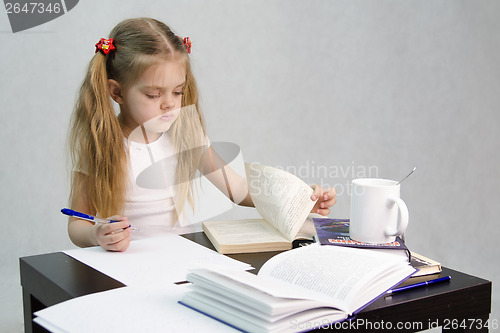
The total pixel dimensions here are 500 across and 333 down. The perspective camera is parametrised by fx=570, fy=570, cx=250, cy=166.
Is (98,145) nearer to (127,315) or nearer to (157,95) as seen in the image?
(157,95)

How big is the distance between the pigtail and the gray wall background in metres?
0.76

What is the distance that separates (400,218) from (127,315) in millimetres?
492

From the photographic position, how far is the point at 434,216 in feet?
8.56

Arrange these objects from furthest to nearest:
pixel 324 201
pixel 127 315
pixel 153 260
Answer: pixel 324 201, pixel 153 260, pixel 127 315

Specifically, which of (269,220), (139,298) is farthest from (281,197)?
(139,298)

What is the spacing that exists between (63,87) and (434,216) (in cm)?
170

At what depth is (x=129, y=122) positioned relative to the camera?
4.81 feet

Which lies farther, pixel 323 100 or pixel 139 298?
pixel 323 100

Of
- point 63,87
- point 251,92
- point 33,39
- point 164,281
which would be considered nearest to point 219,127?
point 251,92

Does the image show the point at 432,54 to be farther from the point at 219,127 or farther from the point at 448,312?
the point at 448,312

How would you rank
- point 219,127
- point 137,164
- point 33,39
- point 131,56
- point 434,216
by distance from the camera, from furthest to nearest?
point 434,216, point 219,127, point 33,39, point 137,164, point 131,56

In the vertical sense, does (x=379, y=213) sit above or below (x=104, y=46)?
below

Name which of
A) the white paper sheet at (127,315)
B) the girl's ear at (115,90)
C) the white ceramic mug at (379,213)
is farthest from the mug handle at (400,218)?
the girl's ear at (115,90)

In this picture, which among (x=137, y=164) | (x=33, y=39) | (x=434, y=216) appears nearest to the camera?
(x=137, y=164)
